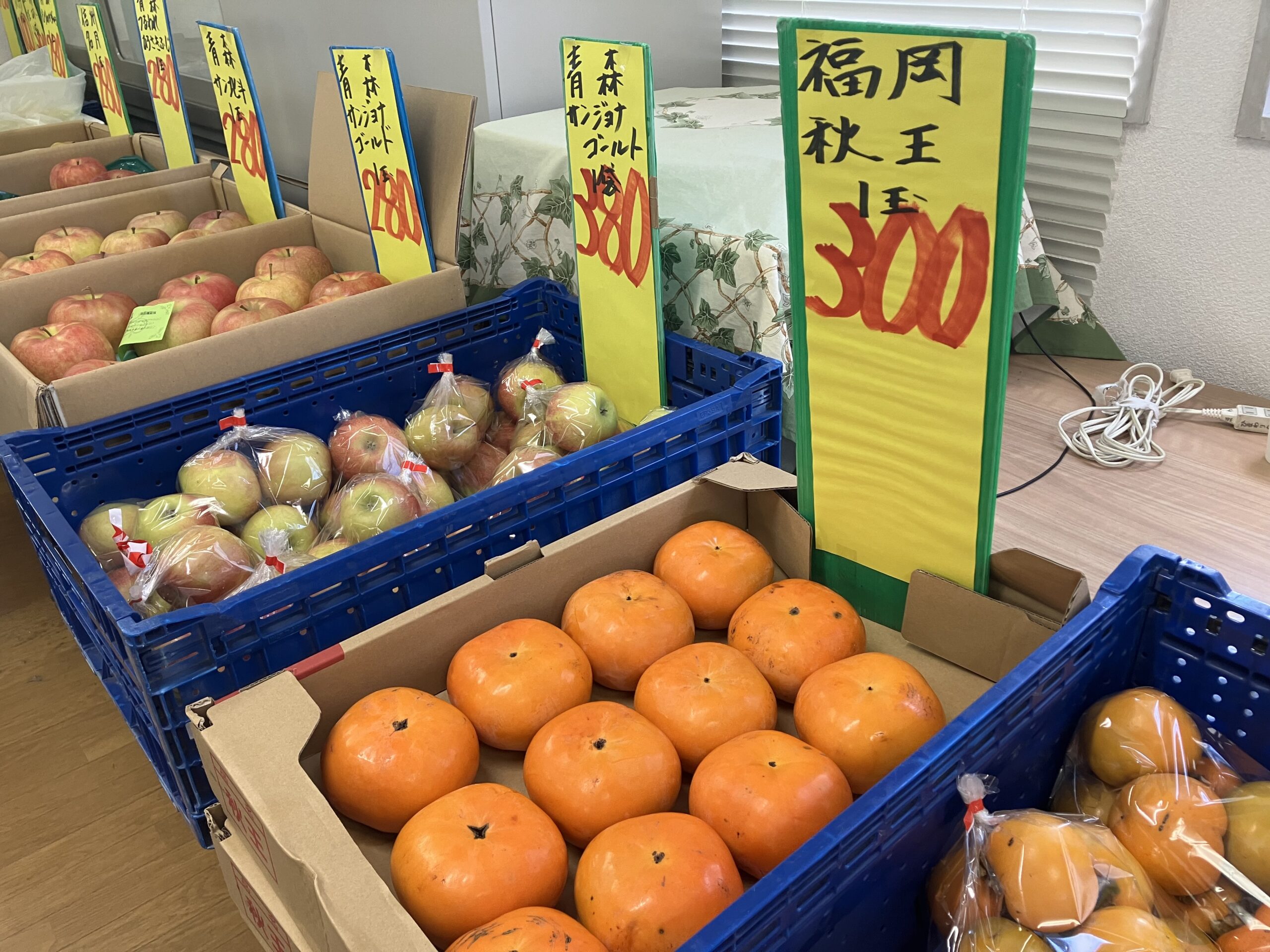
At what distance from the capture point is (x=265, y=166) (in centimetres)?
197

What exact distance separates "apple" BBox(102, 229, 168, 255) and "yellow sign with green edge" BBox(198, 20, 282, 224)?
205mm

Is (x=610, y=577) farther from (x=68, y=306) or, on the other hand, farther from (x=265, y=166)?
(x=265, y=166)

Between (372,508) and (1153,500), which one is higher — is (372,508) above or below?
above

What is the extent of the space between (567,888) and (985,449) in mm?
509

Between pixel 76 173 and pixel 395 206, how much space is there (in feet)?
4.54

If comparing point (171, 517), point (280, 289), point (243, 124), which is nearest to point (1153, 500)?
point (171, 517)

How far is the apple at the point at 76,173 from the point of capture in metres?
2.49

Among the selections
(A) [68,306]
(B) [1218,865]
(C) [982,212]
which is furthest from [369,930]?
(A) [68,306]

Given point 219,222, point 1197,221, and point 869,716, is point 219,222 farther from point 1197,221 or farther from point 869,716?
point 1197,221

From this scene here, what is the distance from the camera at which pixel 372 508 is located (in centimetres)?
118

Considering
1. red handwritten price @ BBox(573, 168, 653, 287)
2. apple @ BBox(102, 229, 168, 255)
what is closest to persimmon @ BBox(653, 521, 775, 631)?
red handwritten price @ BBox(573, 168, 653, 287)

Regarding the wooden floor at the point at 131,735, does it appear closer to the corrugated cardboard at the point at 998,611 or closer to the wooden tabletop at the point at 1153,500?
the wooden tabletop at the point at 1153,500

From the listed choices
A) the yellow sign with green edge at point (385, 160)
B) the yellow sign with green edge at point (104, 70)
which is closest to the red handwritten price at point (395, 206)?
the yellow sign with green edge at point (385, 160)

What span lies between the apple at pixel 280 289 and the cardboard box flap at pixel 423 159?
0.17 m
